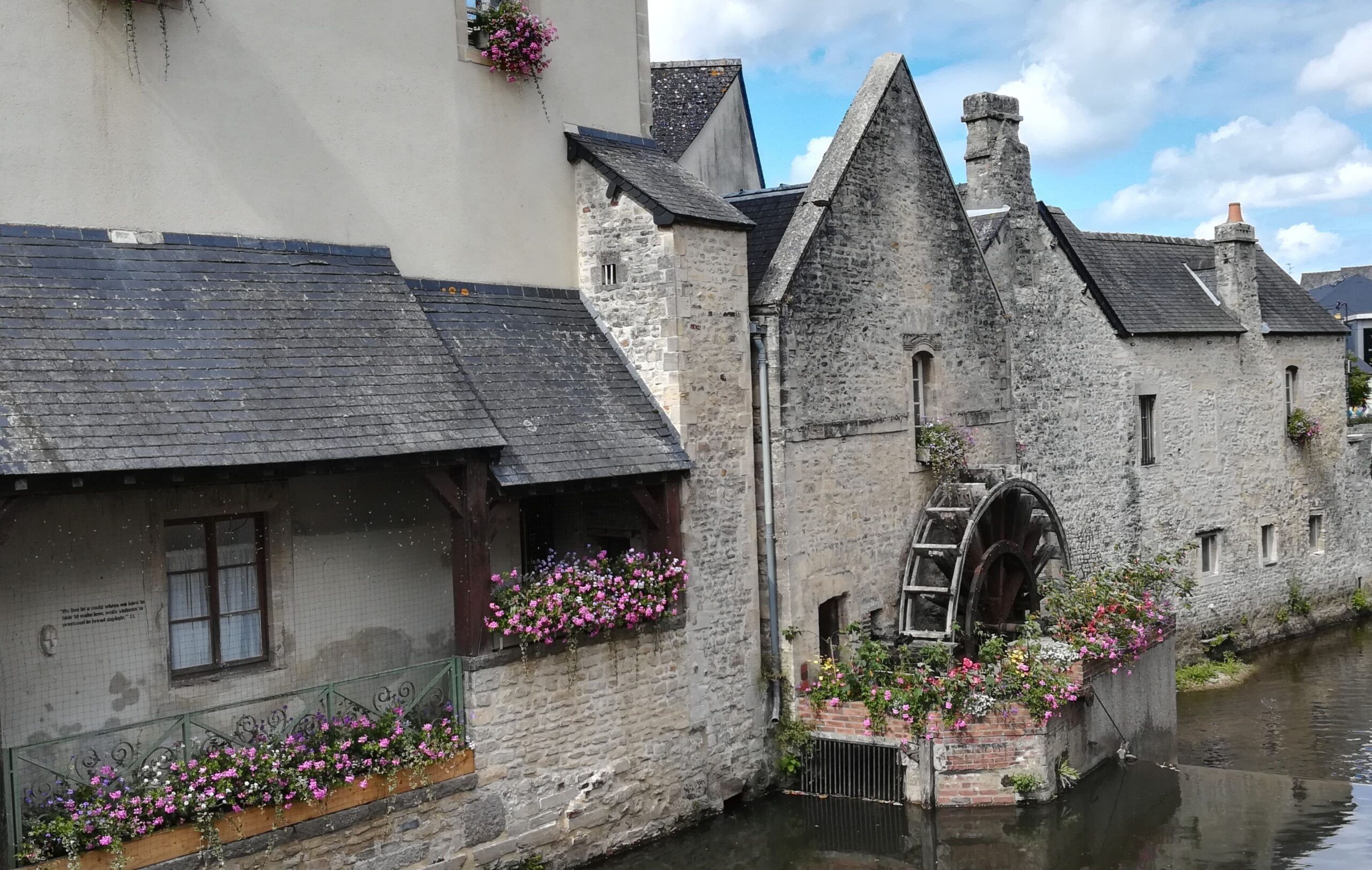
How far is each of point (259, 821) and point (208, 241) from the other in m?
3.85

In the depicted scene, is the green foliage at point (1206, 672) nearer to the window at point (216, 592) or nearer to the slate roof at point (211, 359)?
the slate roof at point (211, 359)

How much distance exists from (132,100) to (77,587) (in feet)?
10.4

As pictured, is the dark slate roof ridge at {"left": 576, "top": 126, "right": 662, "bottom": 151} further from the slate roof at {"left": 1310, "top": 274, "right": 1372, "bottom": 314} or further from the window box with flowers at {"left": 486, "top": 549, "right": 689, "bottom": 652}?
the slate roof at {"left": 1310, "top": 274, "right": 1372, "bottom": 314}

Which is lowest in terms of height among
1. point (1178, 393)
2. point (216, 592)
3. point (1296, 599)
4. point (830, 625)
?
point (1296, 599)

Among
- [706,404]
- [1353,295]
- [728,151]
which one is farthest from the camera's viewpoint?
[1353,295]

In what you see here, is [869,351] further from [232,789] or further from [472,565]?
[232,789]

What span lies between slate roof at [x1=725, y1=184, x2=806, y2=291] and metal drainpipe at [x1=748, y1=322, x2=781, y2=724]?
657 mm

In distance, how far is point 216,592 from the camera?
8.53m

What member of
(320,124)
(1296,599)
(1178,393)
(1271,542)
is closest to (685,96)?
(1178,393)

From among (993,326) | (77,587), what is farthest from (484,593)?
(993,326)

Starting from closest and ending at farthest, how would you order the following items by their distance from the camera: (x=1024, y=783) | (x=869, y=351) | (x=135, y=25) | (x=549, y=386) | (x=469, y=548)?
1. (x=135, y=25)
2. (x=469, y=548)
3. (x=549, y=386)
4. (x=1024, y=783)
5. (x=869, y=351)

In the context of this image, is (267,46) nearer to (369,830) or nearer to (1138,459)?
(369,830)

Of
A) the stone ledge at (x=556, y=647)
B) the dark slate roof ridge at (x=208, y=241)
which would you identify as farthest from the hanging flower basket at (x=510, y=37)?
the stone ledge at (x=556, y=647)

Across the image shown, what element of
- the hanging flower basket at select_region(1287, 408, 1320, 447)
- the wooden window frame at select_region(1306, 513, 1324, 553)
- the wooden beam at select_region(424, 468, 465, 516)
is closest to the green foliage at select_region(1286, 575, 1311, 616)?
the wooden window frame at select_region(1306, 513, 1324, 553)
